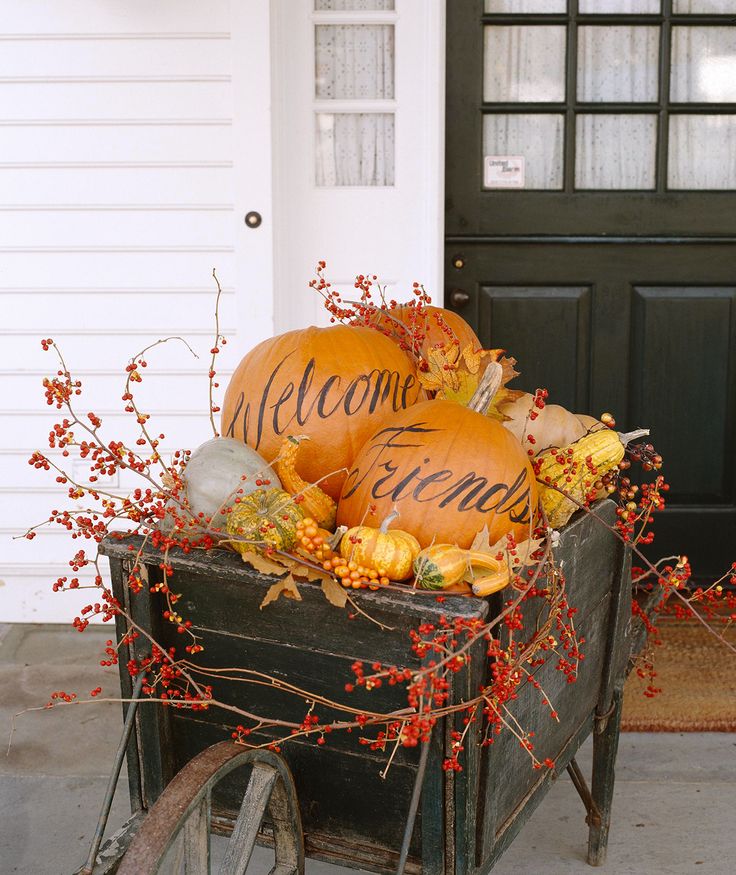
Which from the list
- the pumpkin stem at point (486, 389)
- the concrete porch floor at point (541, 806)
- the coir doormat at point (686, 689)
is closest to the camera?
the pumpkin stem at point (486, 389)

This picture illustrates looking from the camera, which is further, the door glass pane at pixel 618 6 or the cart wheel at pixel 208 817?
the door glass pane at pixel 618 6

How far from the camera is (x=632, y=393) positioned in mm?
3562

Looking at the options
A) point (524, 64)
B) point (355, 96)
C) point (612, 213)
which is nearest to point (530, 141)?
point (524, 64)

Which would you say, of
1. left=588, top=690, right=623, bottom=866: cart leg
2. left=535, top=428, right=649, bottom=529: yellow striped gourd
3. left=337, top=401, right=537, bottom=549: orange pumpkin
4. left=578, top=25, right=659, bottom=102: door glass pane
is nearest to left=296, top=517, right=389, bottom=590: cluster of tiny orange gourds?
left=337, top=401, right=537, bottom=549: orange pumpkin

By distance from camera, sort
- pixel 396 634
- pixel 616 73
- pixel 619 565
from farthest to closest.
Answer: pixel 616 73, pixel 619 565, pixel 396 634

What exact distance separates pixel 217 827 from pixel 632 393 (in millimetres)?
2488

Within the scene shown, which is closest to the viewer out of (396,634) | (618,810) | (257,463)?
(396,634)

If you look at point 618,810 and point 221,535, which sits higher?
point 221,535

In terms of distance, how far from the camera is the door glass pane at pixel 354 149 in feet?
10.9

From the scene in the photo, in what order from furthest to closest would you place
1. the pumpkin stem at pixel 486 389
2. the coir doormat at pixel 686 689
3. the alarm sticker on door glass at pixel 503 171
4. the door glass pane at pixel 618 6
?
the alarm sticker on door glass at pixel 503 171, the door glass pane at pixel 618 6, the coir doormat at pixel 686 689, the pumpkin stem at pixel 486 389

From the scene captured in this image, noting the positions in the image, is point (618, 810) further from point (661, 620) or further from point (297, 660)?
point (297, 660)

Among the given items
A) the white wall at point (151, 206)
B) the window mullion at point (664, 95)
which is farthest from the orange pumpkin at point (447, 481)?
the window mullion at point (664, 95)

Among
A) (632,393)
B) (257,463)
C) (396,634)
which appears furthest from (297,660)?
(632,393)

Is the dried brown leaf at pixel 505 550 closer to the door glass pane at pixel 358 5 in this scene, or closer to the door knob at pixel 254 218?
the door knob at pixel 254 218
